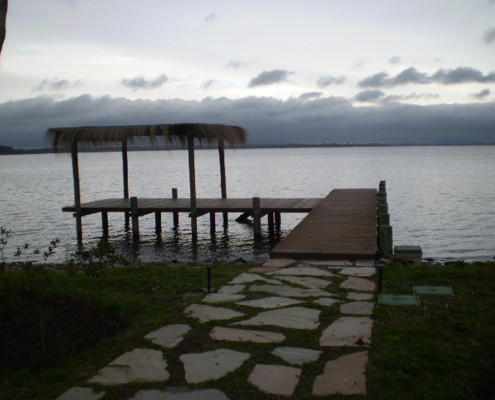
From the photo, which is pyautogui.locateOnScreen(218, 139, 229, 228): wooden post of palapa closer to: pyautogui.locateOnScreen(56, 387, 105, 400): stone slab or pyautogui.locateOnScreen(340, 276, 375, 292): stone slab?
pyautogui.locateOnScreen(340, 276, 375, 292): stone slab

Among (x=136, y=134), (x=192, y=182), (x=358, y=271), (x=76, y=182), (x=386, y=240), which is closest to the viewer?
(x=358, y=271)

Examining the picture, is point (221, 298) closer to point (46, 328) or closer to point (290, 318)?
point (290, 318)

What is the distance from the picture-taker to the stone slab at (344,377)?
10.2 ft

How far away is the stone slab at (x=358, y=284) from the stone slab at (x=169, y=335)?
2209mm

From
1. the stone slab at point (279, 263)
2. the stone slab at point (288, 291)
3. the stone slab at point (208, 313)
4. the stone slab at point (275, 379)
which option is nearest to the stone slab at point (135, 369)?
the stone slab at point (275, 379)

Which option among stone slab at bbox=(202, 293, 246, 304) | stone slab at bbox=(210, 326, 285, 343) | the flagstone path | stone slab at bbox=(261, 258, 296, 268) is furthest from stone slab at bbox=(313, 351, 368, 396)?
stone slab at bbox=(261, 258, 296, 268)

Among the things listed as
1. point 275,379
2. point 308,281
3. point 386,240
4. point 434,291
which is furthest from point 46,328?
point 386,240

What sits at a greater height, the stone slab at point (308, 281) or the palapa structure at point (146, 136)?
the palapa structure at point (146, 136)

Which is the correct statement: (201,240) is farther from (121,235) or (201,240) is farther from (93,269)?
(93,269)

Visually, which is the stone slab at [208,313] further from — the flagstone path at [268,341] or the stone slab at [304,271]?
the stone slab at [304,271]

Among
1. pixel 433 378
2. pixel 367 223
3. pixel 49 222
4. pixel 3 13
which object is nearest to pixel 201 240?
pixel 367 223

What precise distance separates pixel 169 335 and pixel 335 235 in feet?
19.8

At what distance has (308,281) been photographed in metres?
6.02

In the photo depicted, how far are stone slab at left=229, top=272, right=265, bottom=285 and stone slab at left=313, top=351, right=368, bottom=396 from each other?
258cm
